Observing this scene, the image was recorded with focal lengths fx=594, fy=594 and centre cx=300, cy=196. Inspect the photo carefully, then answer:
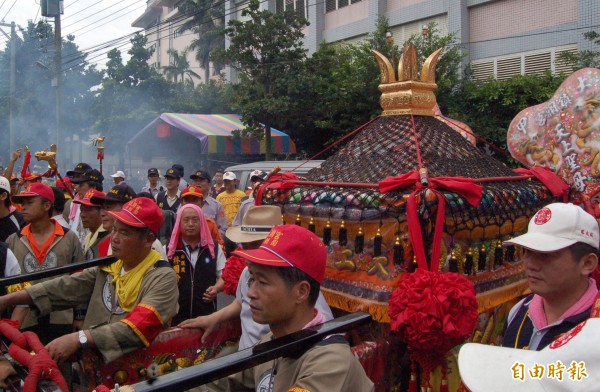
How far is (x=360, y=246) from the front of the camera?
3.32 m

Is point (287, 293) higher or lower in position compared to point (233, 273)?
higher

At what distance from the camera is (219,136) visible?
19.0 m

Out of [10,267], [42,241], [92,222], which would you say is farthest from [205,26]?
[10,267]

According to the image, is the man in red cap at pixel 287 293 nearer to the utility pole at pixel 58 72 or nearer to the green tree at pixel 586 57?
the green tree at pixel 586 57

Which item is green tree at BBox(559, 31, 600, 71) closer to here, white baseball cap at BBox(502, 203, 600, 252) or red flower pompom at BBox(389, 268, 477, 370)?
red flower pompom at BBox(389, 268, 477, 370)

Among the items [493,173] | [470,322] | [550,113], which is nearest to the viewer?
[470,322]

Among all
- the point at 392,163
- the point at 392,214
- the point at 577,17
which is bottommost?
the point at 392,214

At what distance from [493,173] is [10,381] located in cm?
303

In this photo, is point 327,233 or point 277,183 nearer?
point 327,233

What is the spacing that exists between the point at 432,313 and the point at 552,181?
71.7 inches

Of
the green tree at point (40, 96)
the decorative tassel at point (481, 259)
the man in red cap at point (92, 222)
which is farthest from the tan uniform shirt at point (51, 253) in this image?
the green tree at point (40, 96)

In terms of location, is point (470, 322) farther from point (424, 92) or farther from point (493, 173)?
point (424, 92)

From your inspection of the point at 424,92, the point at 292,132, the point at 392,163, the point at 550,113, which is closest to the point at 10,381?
the point at 392,163

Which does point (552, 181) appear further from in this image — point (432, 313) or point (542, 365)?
point (542, 365)
